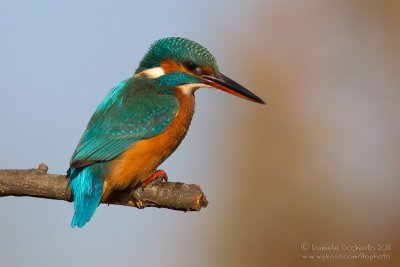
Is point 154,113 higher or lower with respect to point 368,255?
higher

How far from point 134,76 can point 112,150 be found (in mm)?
648

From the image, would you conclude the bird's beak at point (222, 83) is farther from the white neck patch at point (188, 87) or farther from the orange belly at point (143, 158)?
the orange belly at point (143, 158)

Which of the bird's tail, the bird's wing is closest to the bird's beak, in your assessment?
the bird's wing

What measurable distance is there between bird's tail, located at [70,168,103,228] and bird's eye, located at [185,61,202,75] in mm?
872

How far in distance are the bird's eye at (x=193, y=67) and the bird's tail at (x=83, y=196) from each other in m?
0.87

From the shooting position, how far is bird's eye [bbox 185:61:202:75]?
14.9 feet

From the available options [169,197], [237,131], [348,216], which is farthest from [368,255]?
[169,197]

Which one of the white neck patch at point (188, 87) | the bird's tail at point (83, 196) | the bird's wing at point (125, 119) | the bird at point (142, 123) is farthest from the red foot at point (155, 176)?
the white neck patch at point (188, 87)

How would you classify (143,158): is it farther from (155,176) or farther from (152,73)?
(152,73)

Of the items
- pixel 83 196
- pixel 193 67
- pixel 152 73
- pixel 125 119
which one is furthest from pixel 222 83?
pixel 83 196

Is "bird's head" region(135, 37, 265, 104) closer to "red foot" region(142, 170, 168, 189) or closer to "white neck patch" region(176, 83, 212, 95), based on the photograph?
"white neck patch" region(176, 83, 212, 95)

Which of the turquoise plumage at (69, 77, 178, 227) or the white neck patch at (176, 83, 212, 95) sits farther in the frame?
the white neck patch at (176, 83, 212, 95)

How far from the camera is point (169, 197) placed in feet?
12.5

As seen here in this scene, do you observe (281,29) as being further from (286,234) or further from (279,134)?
(286,234)
